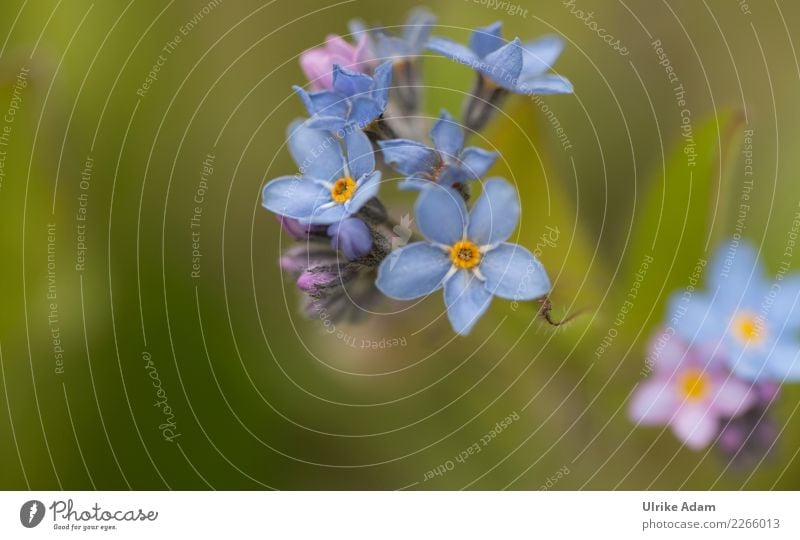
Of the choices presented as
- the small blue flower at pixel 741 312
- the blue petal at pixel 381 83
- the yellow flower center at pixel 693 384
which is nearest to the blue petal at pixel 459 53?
the blue petal at pixel 381 83

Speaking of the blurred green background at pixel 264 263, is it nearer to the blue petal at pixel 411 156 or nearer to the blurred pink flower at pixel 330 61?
the blurred pink flower at pixel 330 61

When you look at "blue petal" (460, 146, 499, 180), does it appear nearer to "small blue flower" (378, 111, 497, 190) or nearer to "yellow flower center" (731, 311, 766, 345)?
"small blue flower" (378, 111, 497, 190)

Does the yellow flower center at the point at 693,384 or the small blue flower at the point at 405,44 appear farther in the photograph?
the yellow flower center at the point at 693,384

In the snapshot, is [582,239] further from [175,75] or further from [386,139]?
[175,75]

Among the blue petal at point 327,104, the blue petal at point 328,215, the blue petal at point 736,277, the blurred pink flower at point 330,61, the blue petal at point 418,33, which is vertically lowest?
the blue petal at point 736,277

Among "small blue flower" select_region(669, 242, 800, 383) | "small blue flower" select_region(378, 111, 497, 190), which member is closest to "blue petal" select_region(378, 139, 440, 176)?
"small blue flower" select_region(378, 111, 497, 190)

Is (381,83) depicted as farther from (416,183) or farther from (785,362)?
(785,362)
